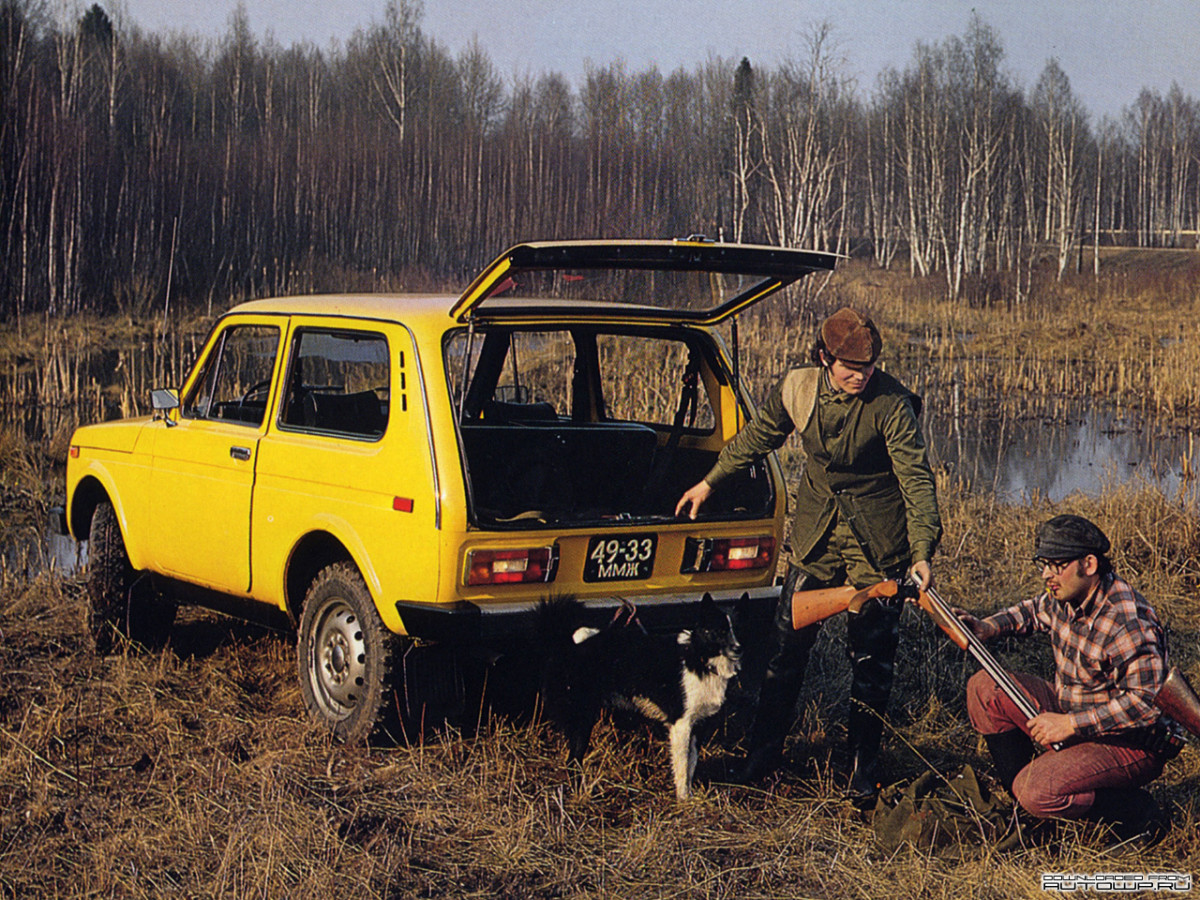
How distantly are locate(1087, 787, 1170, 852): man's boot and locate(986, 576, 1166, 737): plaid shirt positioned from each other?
0.25 meters

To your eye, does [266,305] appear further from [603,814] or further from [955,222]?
[955,222]

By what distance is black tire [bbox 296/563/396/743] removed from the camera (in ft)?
16.7

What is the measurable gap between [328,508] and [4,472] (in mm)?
8657

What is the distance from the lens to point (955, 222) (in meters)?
48.7

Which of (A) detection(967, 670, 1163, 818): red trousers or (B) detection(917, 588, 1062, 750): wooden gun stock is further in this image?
(B) detection(917, 588, 1062, 750): wooden gun stock

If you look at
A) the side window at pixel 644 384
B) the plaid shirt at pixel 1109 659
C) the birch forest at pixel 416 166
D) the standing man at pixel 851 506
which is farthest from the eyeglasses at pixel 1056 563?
the birch forest at pixel 416 166

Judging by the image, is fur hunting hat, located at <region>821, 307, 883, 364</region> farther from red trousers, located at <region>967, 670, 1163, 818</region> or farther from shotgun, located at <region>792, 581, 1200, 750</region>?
red trousers, located at <region>967, 670, 1163, 818</region>

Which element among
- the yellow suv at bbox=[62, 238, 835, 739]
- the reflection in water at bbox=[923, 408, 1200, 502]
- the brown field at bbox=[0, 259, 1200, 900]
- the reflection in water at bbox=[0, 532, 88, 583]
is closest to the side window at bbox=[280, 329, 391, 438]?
the yellow suv at bbox=[62, 238, 835, 739]

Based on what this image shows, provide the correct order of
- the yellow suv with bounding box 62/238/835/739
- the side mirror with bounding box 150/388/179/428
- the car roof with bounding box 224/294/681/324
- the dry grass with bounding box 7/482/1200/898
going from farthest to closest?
the side mirror with bounding box 150/388/179/428
the car roof with bounding box 224/294/681/324
the yellow suv with bounding box 62/238/835/739
the dry grass with bounding box 7/482/1200/898

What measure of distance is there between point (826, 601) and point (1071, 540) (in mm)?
1081

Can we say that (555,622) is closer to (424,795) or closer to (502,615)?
(502,615)

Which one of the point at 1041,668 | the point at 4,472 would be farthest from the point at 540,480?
the point at 4,472

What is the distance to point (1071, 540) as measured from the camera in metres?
4.27

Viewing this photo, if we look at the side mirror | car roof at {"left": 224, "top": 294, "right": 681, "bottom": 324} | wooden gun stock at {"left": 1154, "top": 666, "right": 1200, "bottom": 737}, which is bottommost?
wooden gun stock at {"left": 1154, "top": 666, "right": 1200, "bottom": 737}
